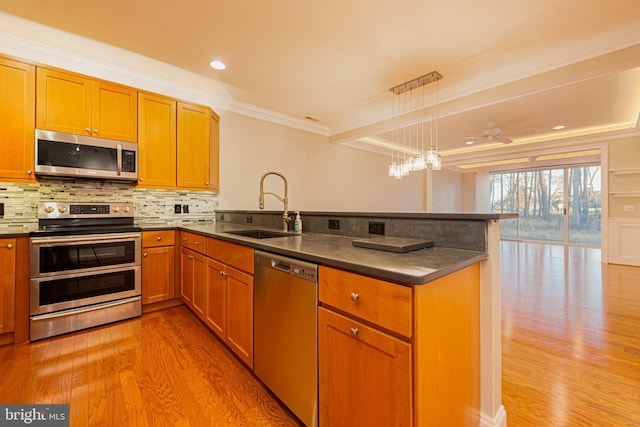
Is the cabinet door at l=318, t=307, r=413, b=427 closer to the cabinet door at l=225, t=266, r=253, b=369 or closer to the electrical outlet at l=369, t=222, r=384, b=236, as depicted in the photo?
the cabinet door at l=225, t=266, r=253, b=369

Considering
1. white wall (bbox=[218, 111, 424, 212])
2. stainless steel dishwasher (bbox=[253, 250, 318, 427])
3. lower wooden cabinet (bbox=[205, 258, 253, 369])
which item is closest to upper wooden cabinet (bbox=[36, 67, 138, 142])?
white wall (bbox=[218, 111, 424, 212])

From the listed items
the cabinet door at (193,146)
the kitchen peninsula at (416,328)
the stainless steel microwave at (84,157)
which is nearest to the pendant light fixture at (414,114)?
the kitchen peninsula at (416,328)

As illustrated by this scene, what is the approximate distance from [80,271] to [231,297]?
5.00ft

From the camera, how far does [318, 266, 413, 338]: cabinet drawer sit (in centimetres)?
87

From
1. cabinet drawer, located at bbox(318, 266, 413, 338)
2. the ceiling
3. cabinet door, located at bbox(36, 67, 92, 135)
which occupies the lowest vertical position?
cabinet drawer, located at bbox(318, 266, 413, 338)

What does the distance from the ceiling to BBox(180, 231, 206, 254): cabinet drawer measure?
188 cm

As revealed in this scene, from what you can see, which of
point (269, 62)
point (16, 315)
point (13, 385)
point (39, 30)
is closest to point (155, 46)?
point (39, 30)

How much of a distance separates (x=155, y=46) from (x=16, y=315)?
2626mm

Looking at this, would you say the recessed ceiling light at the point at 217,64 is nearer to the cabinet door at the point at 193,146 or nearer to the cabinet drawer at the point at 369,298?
the cabinet door at the point at 193,146

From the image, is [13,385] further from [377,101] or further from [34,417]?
[377,101]

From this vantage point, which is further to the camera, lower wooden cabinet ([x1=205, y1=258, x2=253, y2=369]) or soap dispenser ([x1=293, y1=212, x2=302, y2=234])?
soap dispenser ([x1=293, y1=212, x2=302, y2=234])

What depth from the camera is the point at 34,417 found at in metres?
1.35

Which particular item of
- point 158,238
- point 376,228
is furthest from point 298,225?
point 158,238

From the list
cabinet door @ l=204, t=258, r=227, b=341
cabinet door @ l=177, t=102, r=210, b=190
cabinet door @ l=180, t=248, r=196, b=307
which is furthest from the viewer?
cabinet door @ l=177, t=102, r=210, b=190
